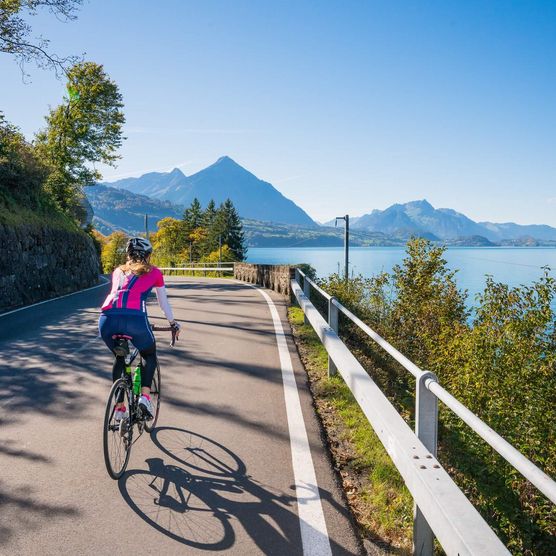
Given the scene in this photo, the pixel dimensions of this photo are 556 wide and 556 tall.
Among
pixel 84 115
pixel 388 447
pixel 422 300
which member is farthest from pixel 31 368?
pixel 84 115

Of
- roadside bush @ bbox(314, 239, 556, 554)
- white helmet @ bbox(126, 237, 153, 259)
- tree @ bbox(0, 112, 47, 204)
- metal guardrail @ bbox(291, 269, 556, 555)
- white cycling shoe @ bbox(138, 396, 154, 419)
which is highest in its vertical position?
tree @ bbox(0, 112, 47, 204)

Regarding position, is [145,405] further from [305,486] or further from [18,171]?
[18,171]

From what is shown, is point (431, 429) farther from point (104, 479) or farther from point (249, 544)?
point (104, 479)

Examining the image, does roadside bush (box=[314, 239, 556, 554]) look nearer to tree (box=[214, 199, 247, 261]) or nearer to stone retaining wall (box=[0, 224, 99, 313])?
stone retaining wall (box=[0, 224, 99, 313])

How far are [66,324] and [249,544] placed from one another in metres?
9.41

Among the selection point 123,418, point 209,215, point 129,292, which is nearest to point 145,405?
point 123,418

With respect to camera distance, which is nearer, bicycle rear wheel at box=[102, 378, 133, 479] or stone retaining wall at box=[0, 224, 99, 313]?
bicycle rear wheel at box=[102, 378, 133, 479]

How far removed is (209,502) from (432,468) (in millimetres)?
1715

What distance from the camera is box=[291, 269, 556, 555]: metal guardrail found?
1.95 meters

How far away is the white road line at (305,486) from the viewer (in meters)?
3.08

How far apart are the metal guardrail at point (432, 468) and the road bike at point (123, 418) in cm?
192

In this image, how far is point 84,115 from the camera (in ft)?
106

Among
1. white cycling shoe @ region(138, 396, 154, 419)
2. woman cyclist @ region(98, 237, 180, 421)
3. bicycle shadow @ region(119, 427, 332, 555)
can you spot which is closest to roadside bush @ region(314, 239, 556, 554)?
bicycle shadow @ region(119, 427, 332, 555)

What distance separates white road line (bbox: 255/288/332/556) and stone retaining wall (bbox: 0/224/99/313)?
11757 millimetres
